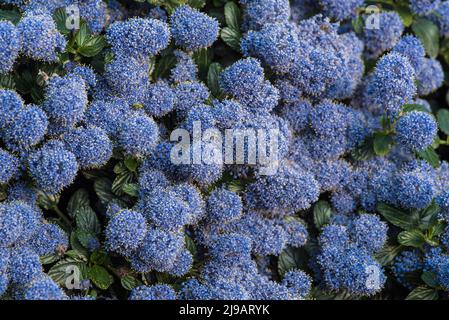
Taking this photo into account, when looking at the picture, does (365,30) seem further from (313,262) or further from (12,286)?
(12,286)

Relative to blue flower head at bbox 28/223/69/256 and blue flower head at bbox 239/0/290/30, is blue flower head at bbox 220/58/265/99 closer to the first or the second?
blue flower head at bbox 239/0/290/30

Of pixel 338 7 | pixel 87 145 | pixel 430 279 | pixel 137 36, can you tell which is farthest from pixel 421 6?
pixel 87 145

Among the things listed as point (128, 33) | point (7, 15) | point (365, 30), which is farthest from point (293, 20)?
point (7, 15)

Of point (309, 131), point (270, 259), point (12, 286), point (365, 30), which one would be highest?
point (365, 30)

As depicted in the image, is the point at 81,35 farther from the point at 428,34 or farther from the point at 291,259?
the point at 428,34

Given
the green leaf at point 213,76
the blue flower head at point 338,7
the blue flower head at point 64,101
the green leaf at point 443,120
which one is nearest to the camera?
the blue flower head at point 64,101

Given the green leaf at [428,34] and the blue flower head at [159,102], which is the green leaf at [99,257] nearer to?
the blue flower head at [159,102]

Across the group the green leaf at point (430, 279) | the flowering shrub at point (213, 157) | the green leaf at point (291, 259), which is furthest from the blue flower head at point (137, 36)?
the green leaf at point (430, 279)
